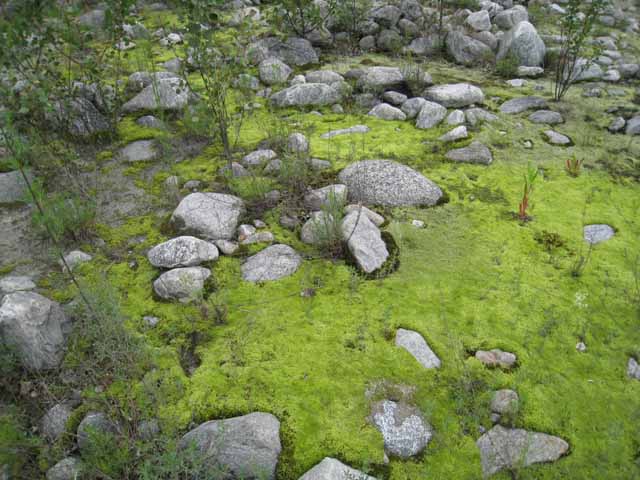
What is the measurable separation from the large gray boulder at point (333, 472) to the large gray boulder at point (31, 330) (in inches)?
67.9

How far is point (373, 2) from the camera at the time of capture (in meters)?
9.37

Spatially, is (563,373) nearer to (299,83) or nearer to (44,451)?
(44,451)

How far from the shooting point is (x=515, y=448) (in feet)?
8.07

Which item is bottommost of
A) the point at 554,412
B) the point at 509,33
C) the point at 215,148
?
the point at 554,412


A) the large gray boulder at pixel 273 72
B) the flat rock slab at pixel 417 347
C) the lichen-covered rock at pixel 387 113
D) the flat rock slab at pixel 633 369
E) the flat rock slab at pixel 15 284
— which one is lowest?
the flat rock slab at pixel 633 369

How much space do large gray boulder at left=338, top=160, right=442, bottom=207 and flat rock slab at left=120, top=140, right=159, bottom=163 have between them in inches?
87.1

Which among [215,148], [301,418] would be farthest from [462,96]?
[301,418]

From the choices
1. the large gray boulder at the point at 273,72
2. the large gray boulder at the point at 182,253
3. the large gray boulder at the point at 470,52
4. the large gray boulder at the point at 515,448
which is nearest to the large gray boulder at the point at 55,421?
the large gray boulder at the point at 182,253

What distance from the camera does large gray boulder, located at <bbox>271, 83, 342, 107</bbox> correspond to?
622 centimetres

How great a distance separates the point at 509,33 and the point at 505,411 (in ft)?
23.2

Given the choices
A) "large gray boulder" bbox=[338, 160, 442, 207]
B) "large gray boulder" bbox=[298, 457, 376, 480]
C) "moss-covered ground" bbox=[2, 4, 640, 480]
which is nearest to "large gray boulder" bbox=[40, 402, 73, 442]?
"moss-covered ground" bbox=[2, 4, 640, 480]

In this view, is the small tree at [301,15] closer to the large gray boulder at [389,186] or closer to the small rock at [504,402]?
the large gray boulder at [389,186]

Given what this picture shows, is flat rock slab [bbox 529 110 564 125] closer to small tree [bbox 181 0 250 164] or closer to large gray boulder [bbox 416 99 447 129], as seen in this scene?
large gray boulder [bbox 416 99 447 129]

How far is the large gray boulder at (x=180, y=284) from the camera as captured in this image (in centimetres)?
335
